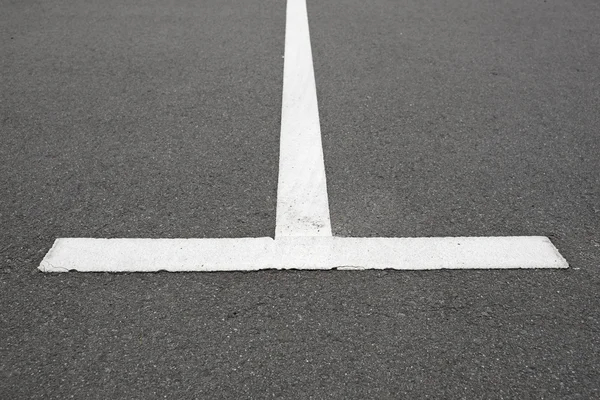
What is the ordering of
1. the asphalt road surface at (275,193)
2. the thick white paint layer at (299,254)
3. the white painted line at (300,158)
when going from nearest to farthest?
1. the asphalt road surface at (275,193)
2. the thick white paint layer at (299,254)
3. the white painted line at (300,158)

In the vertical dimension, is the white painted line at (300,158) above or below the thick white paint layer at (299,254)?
below

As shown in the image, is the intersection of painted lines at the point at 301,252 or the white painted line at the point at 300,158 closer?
→ the intersection of painted lines at the point at 301,252

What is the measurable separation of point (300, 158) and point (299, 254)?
2.94 feet

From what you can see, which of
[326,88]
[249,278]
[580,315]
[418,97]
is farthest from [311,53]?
[580,315]

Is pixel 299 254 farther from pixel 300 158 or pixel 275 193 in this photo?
pixel 300 158

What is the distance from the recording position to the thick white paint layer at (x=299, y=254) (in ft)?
8.40

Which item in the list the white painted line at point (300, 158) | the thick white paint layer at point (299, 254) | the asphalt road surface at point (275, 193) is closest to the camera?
the asphalt road surface at point (275, 193)

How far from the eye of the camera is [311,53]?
15.9ft

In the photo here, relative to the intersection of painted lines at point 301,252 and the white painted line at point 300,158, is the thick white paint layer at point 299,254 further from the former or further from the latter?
the white painted line at point 300,158

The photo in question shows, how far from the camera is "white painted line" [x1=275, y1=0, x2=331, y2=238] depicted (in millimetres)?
2861

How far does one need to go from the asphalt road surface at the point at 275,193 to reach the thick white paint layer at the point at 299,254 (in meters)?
0.06

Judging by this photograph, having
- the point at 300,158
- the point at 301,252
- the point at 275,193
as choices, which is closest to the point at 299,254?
the point at 301,252

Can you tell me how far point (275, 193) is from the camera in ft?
10.0

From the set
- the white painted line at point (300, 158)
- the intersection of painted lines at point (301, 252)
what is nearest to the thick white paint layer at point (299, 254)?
the intersection of painted lines at point (301, 252)
